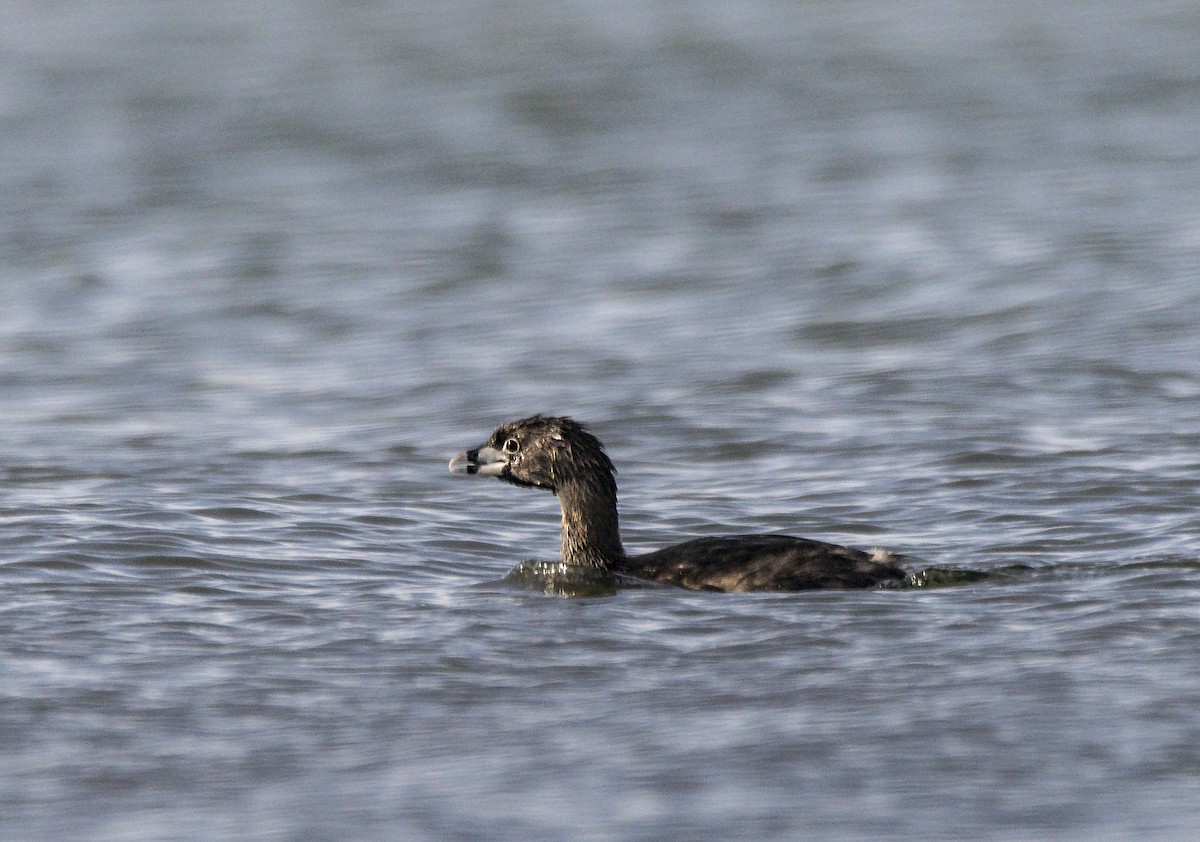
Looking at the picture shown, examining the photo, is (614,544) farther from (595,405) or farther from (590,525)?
(595,405)

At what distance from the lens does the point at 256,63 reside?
27.5m

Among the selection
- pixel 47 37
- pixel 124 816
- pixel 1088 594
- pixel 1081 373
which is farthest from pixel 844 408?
→ pixel 47 37

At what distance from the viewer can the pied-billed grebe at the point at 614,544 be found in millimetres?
10039

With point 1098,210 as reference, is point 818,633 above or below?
below

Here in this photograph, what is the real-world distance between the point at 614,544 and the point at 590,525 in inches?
6.1

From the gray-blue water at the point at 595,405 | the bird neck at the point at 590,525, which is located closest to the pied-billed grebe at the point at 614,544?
the bird neck at the point at 590,525

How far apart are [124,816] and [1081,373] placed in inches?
374

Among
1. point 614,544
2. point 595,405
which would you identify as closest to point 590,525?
point 614,544

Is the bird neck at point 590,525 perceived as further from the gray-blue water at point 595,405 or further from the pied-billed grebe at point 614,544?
the gray-blue water at point 595,405

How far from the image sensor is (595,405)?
14914 millimetres

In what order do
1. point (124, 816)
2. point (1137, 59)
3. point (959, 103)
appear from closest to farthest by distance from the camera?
point (124, 816)
point (959, 103)
point (1137, 59)

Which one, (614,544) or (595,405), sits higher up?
(595,405)

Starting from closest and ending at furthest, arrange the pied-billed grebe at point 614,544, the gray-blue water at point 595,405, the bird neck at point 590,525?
1. the gray-blue water at point 595,405
2. the pied-billed grebe at point 614,544
3. the bird neck at point 590,525

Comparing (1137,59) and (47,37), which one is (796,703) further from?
(47,37)
